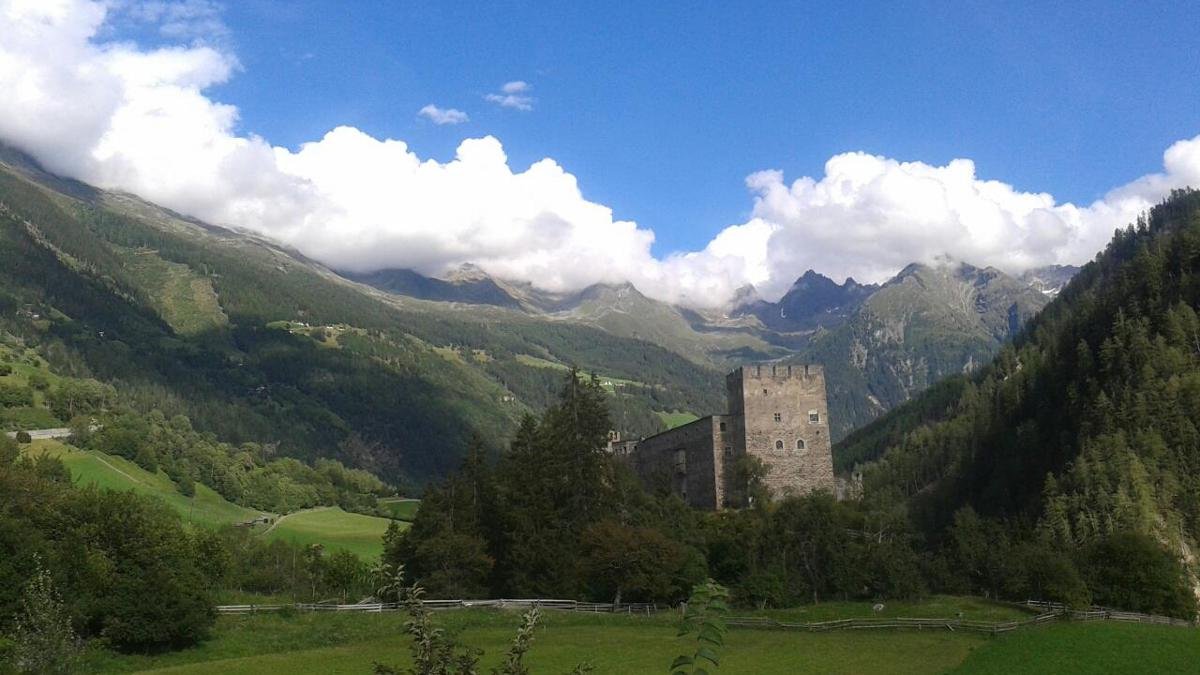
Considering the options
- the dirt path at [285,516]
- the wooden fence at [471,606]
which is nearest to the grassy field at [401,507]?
the dirt path at [285,516]

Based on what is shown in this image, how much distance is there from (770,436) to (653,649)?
5195 cm

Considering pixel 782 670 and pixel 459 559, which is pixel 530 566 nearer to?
pixel 459 559

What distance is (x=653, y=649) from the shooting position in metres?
46.3

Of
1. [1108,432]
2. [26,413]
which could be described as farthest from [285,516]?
[1108,432]

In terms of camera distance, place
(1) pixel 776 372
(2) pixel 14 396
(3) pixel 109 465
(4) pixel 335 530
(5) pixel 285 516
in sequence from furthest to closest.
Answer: (2) pixel 14 396, (5) pixel 285 516, (3) pixel 109 465, (4) pixel 335 530, (1) pixel 776 372

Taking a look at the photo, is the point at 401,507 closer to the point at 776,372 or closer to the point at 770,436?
the point at 770,436

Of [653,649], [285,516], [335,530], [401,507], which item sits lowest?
[335,530]

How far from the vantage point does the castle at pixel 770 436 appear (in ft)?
312

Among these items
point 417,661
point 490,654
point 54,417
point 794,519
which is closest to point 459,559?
point 490,654

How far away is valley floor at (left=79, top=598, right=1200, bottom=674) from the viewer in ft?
135

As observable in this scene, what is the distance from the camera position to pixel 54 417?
595 feet

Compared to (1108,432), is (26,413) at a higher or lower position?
higher

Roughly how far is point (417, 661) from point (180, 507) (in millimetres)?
151974

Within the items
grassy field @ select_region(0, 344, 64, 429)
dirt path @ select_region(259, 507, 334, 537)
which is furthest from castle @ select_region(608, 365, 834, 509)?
grassy field @ select_region(0, 344, 64, 429)
